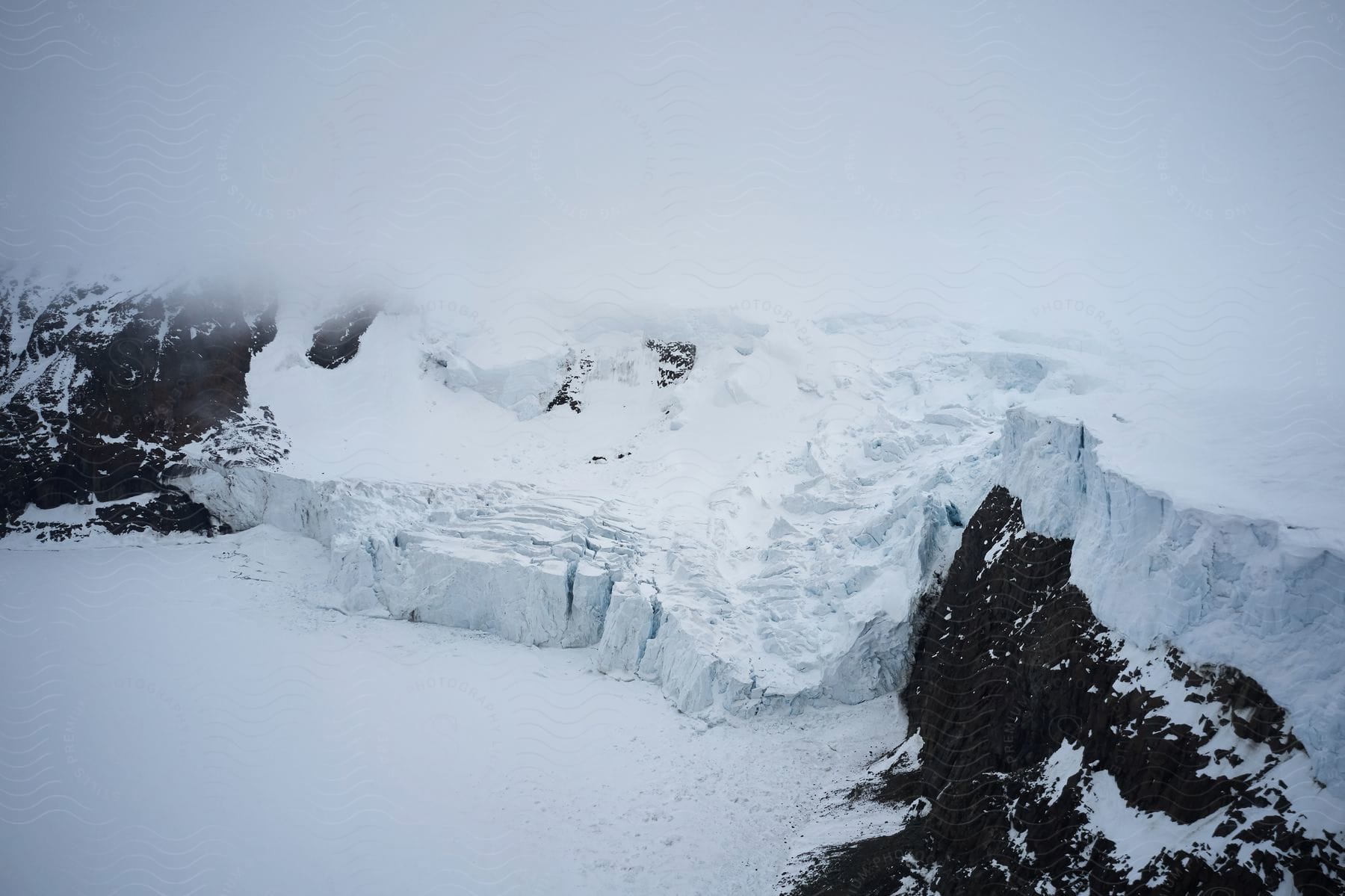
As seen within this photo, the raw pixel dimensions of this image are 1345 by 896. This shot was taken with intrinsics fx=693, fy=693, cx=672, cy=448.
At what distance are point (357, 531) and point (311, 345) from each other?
1434 centimetres

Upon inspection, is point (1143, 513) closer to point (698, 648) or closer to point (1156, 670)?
point (1156, 670)

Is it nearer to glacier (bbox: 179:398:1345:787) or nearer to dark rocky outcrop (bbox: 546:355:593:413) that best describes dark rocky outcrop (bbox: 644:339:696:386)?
dark rocky outcrop (bbox: 546:355:593:413)

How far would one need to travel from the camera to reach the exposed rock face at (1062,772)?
932 cm

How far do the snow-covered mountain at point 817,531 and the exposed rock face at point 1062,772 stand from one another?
2.4 inches

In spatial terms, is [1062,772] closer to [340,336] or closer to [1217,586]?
[1217,586]

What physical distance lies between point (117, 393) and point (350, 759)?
84.0ft

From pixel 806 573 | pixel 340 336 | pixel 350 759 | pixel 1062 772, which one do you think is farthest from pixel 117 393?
pixel 1062 772

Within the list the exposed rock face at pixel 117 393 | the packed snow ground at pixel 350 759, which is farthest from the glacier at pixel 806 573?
the exposed rock face at pixel 117 393

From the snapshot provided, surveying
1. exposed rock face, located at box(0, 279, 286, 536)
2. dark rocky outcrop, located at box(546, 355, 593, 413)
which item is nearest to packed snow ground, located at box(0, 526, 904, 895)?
exposed rock face, located at box(0, 279, 286, 536)

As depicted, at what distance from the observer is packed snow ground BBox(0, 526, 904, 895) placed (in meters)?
17.3

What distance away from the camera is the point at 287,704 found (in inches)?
897

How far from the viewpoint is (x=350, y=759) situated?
20531 millimetres

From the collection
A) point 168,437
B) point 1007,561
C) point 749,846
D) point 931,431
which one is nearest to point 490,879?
point 749,846

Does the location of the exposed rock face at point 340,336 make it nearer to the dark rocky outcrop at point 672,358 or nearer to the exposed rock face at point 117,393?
the exposed rock face at point 117,393
